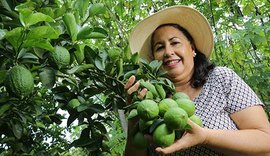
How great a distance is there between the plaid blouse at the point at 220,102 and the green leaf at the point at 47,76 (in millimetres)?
645

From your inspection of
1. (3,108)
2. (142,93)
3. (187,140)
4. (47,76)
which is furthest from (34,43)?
(3,108)

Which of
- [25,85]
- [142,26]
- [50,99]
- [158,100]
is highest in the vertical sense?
[142,26]

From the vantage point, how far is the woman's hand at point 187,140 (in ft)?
3.62

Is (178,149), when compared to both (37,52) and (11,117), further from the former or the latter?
(11,117)

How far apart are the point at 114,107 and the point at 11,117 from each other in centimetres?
53

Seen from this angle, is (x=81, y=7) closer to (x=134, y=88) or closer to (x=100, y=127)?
(x=134, y=88)

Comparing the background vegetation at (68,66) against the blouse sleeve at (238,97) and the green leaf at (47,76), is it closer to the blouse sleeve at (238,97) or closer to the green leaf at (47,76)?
the green leaf at (47,76)

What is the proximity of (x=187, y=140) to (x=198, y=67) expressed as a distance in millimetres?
719

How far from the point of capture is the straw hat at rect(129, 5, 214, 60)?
1847 mm

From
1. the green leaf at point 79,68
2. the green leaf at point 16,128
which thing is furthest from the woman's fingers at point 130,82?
the green leaf at point 16,128

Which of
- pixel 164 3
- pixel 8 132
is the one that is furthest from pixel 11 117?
pixel 164 3

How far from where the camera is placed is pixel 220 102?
63.3 inches

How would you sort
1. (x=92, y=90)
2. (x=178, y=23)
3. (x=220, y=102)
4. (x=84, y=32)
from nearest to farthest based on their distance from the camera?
1. (x=84, y=32)
2. (x=92, y=90)
3. (x=220, y=102)
4. (x=178, y=23)

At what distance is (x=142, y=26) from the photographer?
1.88 metres
